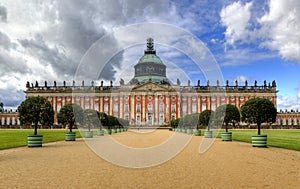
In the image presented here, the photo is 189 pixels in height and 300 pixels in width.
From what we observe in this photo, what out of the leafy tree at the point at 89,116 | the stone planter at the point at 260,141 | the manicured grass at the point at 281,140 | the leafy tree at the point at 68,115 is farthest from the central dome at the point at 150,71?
the stone planter at the point at 260,141

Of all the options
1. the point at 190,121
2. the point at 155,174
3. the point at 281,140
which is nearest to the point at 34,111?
the point at 155,174

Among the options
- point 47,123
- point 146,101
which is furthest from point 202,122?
point 146,101

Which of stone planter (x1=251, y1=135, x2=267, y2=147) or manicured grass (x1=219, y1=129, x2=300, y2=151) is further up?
stone planter (x1=251, y1=135, x2=267, y2=147)

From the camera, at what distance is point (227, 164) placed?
10.6 meters

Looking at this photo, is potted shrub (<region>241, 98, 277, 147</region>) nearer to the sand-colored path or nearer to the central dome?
the sand-colored path

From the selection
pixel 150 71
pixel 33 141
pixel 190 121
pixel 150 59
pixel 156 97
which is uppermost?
pixel 150 59

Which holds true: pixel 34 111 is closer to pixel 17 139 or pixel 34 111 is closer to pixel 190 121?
pixel 17 139

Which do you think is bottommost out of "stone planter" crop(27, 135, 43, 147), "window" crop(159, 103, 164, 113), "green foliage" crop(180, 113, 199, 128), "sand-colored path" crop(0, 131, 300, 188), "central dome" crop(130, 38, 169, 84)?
"sand-colored path" crop(0, 131, 300, 188)

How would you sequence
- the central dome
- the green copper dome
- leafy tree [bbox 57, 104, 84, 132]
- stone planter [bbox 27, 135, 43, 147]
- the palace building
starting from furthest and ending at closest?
1. the green copper dome
2. the central dome
3. the palace building
4. leafy tree [bbox 57, 104, 84, 132]
5. stone planter [bbox 27, 135, 43, 147]

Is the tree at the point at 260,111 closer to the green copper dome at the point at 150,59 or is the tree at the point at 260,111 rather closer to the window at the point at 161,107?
the window at the point at 161,107

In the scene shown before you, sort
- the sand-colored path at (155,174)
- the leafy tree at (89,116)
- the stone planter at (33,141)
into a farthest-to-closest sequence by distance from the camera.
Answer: the leafy tree at (89,116), the stone planter at (33,141), the sand-colored path at (155,174)

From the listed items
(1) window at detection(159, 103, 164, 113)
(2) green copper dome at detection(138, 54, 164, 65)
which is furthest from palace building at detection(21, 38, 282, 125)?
(2) green copper dome at detection(138, 54, 164, 65)

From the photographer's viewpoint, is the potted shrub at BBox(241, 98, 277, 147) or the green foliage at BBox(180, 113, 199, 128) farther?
the green foliage at BBox(180, 113, 199, 128)

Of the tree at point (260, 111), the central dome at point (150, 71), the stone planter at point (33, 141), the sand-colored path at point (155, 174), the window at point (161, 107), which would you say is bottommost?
the sand-colored path at point (155, 174)
